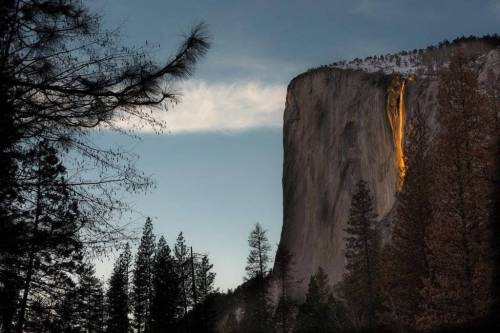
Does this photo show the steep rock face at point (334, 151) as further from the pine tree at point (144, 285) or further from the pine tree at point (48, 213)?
the pine tree at point (48, 213)

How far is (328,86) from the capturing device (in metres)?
74.6

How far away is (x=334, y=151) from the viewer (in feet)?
230

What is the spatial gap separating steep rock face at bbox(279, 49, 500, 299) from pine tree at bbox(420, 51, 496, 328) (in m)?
35.2

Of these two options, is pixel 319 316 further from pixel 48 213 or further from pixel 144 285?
pixel 48 213

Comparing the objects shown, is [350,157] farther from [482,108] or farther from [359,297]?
[482,108]

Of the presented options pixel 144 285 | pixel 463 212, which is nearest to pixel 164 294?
pixel 144 285

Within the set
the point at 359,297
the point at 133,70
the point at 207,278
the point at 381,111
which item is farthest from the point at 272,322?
the point at 133,70

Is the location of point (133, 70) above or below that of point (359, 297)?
below

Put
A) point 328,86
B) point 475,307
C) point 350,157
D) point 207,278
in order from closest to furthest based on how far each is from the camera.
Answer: point 475,307
point 207,278
point 350,157
point 328,86

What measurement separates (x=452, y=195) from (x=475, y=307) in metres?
3.90

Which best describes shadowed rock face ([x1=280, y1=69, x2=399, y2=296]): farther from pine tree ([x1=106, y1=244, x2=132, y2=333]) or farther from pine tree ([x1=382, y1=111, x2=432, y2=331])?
pine tree ([x1=382, y1=111, x2=432, y2=331])

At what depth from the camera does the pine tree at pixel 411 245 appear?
25328 mm

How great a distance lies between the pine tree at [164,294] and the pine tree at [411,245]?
2931 centimetres

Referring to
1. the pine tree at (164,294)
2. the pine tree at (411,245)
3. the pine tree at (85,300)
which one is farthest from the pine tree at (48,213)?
the pine tree at (164,294)
